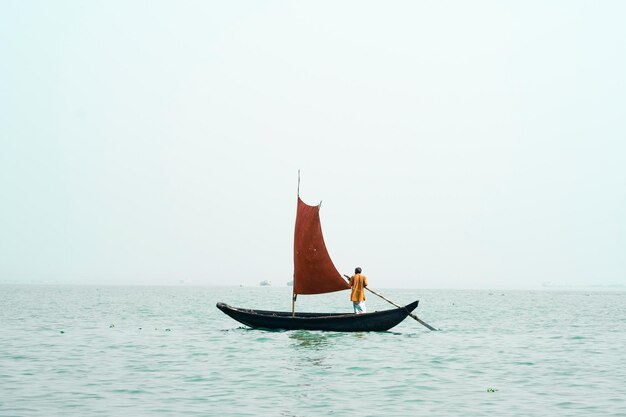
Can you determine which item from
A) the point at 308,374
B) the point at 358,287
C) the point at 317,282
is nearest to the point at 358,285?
the point at 358,287

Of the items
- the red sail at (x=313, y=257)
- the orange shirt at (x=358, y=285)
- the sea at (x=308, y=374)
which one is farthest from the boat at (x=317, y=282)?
the sea at (x=308, y=374)

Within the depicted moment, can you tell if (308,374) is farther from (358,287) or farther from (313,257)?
(313,257)

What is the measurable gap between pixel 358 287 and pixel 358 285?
12 cm

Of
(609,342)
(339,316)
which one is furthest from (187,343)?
(609,342)

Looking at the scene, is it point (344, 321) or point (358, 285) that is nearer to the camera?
point (344, 321)

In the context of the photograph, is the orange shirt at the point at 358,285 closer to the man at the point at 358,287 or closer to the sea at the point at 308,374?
the man at the point at 358,287

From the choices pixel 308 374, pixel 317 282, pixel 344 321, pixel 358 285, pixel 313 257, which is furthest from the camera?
pixel 317 282

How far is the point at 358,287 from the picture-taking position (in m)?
37.6

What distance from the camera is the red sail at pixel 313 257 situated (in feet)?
123

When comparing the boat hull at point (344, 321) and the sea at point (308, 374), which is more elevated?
the boat hull at point (344, 321)

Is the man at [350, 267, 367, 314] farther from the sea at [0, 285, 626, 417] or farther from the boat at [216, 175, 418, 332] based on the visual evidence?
the sea at [0, 285, 626, 417]

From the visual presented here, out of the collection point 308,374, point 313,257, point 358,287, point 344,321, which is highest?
point 313,257

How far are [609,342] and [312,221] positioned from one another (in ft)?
52.8

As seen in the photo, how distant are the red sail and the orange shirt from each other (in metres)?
0.46
